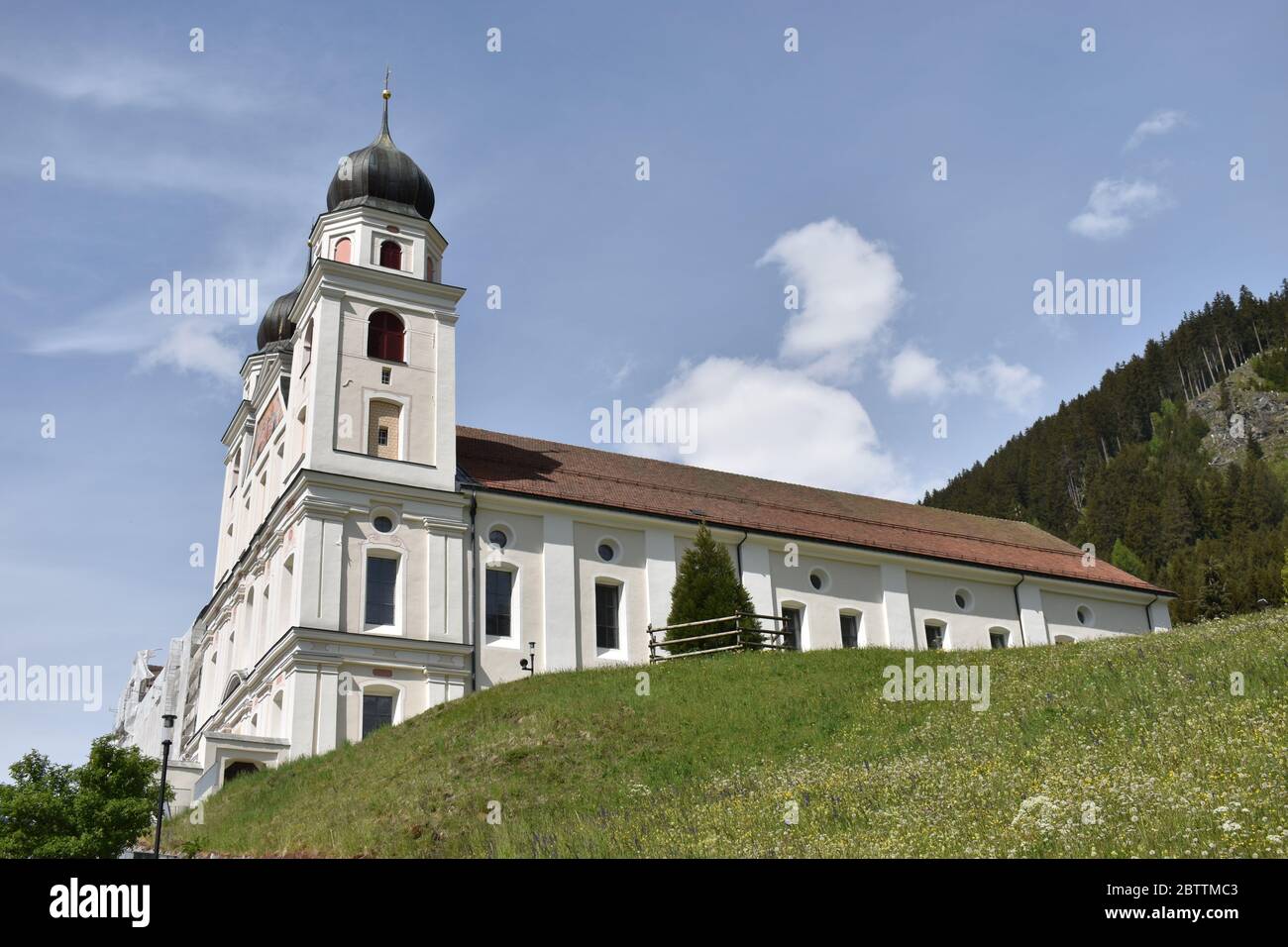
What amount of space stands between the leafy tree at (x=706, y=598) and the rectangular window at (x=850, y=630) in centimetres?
963

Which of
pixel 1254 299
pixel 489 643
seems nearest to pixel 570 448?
pixel 489 643

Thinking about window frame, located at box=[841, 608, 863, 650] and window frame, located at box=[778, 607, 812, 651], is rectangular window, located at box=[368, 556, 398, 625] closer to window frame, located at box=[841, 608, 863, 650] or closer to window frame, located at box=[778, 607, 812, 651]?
window frame, located at box=[778, 607, 812, 651]

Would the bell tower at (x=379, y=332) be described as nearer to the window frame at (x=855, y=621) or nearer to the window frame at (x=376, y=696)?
the window frame at (x=376, y=696)

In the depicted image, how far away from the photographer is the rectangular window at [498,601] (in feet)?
117

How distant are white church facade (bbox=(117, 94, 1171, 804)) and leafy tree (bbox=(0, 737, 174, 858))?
4.87m

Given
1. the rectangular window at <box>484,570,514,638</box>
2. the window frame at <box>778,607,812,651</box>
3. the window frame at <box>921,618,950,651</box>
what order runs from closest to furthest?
the rectangular window at <box>484,570,514,638</box>
the window frame at <box>778,607,812,651</box>
the window frame at <box>921,618,950,651</box>

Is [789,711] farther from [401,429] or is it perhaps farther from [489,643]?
[401,429]

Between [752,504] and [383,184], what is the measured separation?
17.2 m

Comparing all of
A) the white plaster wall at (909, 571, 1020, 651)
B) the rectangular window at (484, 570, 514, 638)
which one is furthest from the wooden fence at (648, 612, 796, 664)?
the white plaster wall at (909, 571, 1020, 651)

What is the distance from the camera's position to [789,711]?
23.7 m

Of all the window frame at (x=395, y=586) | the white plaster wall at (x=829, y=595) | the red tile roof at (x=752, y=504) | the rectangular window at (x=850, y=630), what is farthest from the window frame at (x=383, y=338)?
the rectangular window at (x=850, y=630)

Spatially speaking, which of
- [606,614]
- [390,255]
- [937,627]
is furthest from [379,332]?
[937,627]

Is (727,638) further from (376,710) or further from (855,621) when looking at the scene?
(855,621)

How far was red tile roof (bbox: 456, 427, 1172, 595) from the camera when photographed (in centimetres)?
3941
